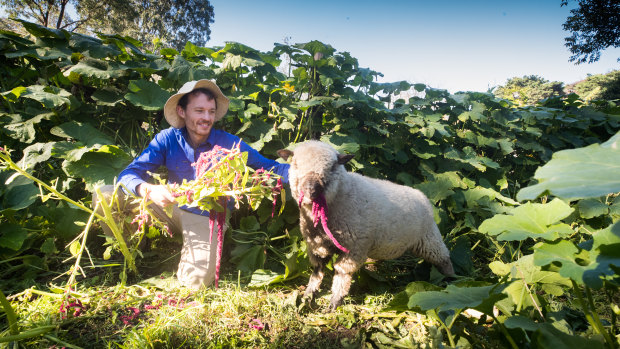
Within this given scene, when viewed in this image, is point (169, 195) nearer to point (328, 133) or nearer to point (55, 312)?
point (55, 312)

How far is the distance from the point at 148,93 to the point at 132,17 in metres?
23.3

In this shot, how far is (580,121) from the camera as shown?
4.82 metres

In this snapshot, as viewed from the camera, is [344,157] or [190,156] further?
[190,156]

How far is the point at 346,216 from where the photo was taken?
7.93 feet

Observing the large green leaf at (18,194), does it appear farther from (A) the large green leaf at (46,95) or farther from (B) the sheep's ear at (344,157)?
(B) the sheep's ear at (344,157)

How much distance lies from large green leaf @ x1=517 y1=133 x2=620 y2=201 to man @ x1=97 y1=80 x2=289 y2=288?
6.12 ft

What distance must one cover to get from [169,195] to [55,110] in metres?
2.12

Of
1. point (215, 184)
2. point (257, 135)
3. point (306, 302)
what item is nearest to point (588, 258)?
point (306, 302)

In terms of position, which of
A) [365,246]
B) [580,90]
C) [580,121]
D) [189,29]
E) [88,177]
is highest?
[189,29]

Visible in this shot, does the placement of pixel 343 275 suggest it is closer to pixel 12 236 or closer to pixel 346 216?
pixel 346 216

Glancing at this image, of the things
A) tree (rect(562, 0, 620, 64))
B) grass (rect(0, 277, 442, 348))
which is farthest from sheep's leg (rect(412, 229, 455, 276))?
tree (rect(562, 0, 620, 64))

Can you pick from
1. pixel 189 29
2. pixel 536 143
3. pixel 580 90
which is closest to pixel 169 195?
pixel 536 143

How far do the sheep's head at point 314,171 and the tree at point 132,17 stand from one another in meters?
19.9

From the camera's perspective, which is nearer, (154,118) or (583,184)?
(583,184)
